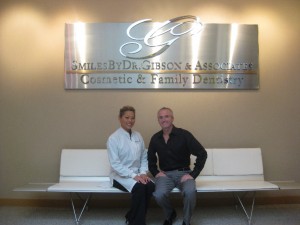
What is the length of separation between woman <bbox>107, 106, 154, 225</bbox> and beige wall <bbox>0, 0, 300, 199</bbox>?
0.70 meters

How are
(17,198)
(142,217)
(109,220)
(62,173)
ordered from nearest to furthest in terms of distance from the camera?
(142,217) < (109,220) < (62,173) < (17,198)

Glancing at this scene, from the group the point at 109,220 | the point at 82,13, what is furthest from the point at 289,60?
the point at 109,220

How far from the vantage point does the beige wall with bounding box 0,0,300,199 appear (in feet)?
14.0

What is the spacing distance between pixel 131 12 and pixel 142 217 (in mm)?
2691

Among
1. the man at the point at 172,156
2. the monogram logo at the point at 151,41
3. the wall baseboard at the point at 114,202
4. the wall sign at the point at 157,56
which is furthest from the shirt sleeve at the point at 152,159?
the monogram logo at the point at 151,41

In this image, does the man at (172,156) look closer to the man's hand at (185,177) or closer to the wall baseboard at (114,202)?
the man's hand at (185,177)

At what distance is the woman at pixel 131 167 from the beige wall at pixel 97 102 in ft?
2.30

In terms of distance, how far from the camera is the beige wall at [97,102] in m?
4.28

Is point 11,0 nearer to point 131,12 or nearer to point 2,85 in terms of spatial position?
point 2,85

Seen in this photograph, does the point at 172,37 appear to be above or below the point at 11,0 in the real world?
below

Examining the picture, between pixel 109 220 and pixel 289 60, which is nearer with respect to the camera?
pixel 109 220

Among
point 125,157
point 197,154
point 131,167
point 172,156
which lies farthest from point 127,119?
point 197,154

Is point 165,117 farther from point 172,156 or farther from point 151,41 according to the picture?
point 151,41

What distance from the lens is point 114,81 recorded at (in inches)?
169
